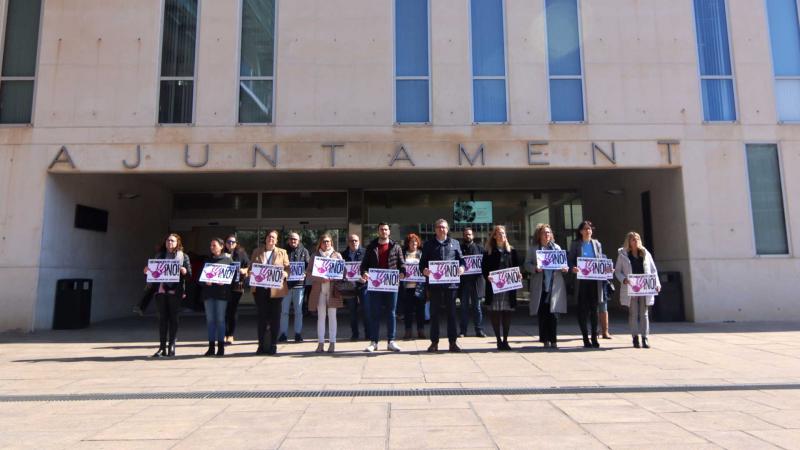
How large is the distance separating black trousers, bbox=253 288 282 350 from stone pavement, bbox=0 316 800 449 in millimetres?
306

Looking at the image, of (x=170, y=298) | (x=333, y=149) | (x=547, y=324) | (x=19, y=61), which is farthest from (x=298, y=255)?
(x=19, y=61)

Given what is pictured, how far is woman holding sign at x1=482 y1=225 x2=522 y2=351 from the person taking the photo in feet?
26.7

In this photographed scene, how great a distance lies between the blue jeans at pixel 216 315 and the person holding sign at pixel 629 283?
→ 20.7 ft

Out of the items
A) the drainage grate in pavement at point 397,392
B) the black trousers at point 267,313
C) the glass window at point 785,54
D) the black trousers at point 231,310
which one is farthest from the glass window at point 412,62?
the glass window at point 785,54

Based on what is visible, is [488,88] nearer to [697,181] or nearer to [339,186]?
[697,181]

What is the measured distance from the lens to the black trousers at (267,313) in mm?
8164

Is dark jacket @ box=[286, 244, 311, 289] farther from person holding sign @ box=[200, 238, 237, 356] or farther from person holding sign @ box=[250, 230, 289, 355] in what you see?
person holding sign @ box=[200, 238, 237, 356]

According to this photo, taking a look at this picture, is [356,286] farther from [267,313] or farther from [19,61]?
[19,61]

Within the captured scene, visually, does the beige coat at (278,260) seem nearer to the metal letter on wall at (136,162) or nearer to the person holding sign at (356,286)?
the person holding sign at (356,286)

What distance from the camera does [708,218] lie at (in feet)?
38.4

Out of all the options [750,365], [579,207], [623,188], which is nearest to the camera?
[750,365]

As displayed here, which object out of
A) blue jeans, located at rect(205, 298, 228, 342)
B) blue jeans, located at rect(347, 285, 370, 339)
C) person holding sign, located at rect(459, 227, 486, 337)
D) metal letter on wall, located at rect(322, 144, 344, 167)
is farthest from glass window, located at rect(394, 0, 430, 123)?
blue jeans, located at rect(205, 298, 228, 342)

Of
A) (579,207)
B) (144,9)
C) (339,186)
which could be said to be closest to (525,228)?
(579,207)

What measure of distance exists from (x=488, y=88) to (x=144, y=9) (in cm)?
809
